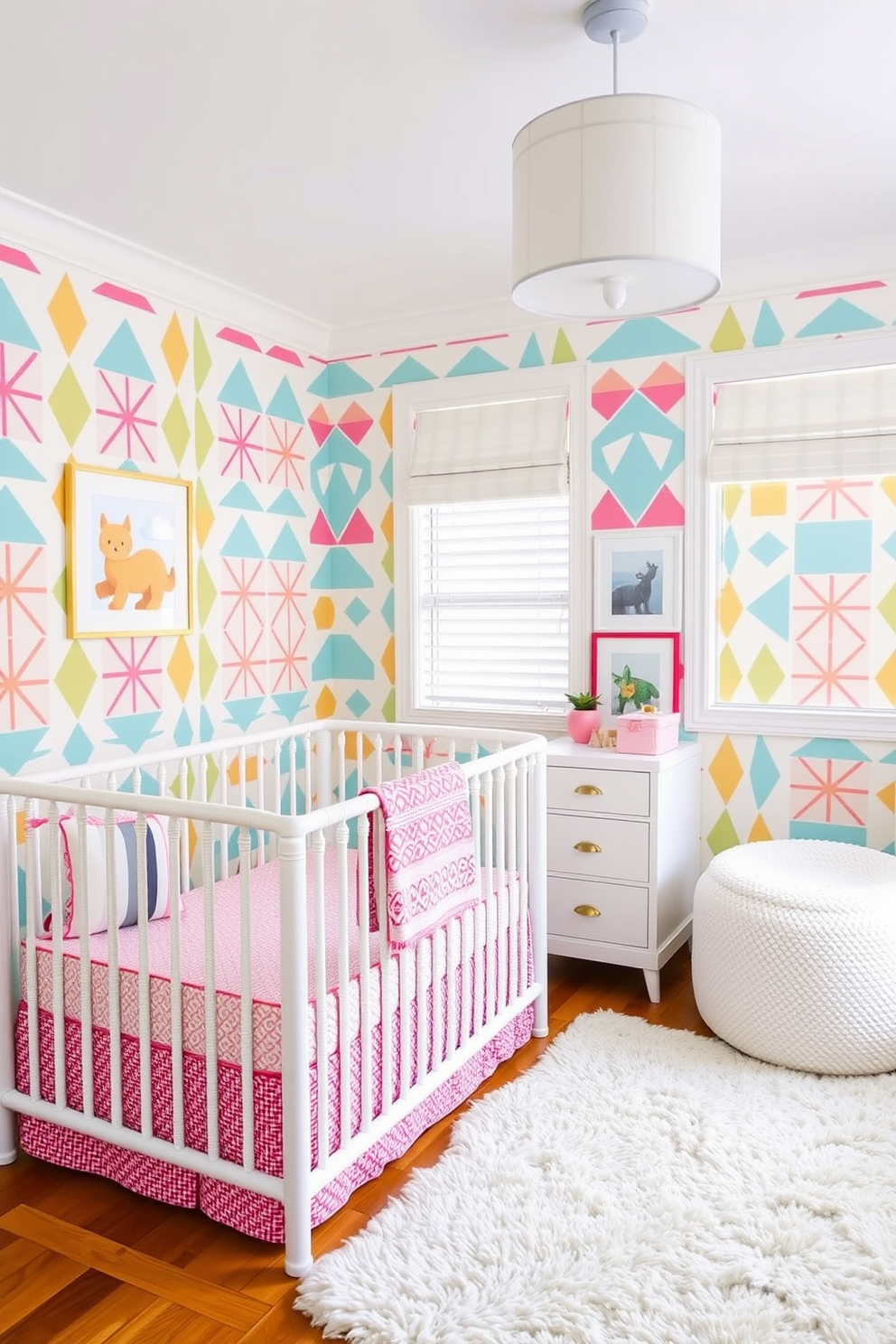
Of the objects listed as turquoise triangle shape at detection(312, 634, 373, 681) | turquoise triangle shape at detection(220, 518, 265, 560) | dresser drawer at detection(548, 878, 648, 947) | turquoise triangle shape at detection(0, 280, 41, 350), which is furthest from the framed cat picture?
dresser drawer at detection(548, 878, 648, 947)

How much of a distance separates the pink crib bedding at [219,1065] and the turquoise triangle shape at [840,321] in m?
2.12

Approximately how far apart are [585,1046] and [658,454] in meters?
1.91

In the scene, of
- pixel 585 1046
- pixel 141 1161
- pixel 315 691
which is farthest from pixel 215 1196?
pixel 315 691

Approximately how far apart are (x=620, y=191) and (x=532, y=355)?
6.49 ft

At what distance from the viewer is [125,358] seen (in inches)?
118

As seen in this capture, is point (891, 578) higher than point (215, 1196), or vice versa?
point (891, 578)

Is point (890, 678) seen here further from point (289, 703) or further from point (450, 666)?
point (289, 703)

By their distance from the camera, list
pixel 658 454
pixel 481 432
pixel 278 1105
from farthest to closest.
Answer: pixel 481 432, pixel 658 454, pixel 278 1105

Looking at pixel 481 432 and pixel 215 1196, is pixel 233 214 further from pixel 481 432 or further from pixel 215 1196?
pixel 215 1196

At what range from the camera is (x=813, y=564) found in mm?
3291

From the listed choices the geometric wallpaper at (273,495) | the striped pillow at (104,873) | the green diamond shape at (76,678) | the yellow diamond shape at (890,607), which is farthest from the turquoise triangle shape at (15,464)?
the yellow diamond shape at (890,607)

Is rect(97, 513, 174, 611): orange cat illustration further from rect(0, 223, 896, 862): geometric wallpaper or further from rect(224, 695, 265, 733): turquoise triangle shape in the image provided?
rect(224, 695, 265, 733): turquoise triangle shape

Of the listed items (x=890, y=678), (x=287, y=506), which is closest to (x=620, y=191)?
(x=890, y=678)

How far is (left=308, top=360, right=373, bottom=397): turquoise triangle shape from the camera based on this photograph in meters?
3.92
